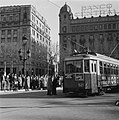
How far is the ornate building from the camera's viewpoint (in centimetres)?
7656

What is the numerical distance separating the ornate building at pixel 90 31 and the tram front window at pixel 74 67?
59.2 m

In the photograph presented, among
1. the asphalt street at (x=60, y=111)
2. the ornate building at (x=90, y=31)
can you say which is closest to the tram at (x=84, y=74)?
the asphalt street at (x=60, y=111)

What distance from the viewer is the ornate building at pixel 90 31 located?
76.6 m

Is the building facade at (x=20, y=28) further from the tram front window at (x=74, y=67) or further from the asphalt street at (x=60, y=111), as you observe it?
the asphalt street at (x=60, y=111)

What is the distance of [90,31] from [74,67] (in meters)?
64.6

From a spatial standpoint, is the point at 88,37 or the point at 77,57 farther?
the point at 88,37

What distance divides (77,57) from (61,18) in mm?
66790

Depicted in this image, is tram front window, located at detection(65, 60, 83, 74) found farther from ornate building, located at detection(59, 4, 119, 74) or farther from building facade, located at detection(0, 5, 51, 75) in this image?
ornate building, located at detection(59, 4, 119, 74)

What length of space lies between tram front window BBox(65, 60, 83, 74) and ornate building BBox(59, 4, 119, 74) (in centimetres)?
5916

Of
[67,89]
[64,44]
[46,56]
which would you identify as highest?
[64,44]

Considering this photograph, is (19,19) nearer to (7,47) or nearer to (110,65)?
(7,47)

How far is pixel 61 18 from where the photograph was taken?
3194 inches

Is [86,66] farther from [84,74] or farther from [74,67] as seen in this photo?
[74,67]

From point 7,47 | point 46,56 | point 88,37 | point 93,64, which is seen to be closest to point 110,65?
point 93,64
